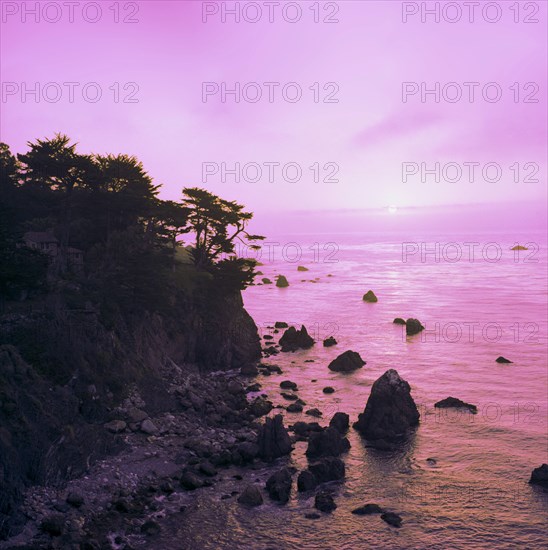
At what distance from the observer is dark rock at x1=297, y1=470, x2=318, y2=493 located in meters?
30.5

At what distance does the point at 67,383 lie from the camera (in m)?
34.2

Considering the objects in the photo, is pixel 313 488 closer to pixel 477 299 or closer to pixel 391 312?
pixel 391 312

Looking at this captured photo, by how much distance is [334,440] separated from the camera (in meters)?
36.0

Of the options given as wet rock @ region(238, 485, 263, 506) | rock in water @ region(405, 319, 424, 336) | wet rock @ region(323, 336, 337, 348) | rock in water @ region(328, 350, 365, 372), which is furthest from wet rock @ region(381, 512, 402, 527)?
rock in water @ region(405, 319, 424, 336)

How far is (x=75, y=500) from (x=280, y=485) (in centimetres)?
1134

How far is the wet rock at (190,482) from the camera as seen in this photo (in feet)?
98.0

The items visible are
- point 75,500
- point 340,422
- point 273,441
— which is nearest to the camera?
point 75,500

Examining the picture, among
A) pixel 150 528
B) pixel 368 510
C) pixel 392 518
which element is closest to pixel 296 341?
pixel 368 510

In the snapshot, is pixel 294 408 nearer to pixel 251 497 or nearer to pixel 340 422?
pixel 340 422

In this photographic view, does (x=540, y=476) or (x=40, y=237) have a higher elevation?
(x=40, y=237)

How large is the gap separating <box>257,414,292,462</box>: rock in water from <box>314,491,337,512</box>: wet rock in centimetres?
607

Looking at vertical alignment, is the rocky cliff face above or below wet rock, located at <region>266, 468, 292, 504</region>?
above

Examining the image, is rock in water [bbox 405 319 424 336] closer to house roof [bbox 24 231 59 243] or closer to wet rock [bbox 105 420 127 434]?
house roof [bbox 24 231 59 243]

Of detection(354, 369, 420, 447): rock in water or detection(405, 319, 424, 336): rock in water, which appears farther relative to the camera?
detection(405, 319, 424, 336): rock in water
